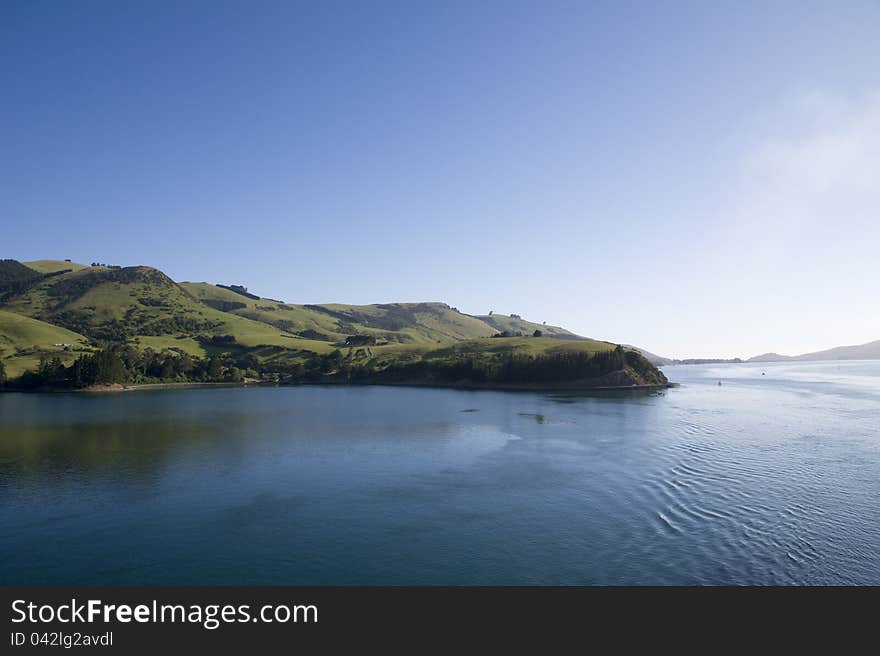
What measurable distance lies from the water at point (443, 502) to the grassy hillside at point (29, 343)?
101m

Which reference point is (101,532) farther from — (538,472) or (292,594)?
(538,472)

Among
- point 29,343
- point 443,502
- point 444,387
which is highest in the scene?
point 29,343

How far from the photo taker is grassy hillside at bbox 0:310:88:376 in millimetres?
156738

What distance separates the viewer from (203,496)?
134ft

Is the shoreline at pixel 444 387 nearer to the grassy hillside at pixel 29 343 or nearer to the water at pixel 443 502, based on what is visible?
the grassy hillside at pixel 29 343

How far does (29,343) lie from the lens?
171 m

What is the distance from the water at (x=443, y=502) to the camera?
2680cm

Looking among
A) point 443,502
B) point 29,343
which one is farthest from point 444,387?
point 29,343

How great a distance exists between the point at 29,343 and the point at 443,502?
19606cm

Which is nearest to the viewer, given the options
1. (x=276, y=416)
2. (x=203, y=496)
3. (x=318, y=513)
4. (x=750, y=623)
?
(x=750, y=623)

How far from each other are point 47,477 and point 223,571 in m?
32.4

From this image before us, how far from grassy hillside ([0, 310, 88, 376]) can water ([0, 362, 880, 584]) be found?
10120cm

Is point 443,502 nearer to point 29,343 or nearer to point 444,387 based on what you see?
point 444,387

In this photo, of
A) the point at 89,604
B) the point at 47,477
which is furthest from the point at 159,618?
the point at 47,477
